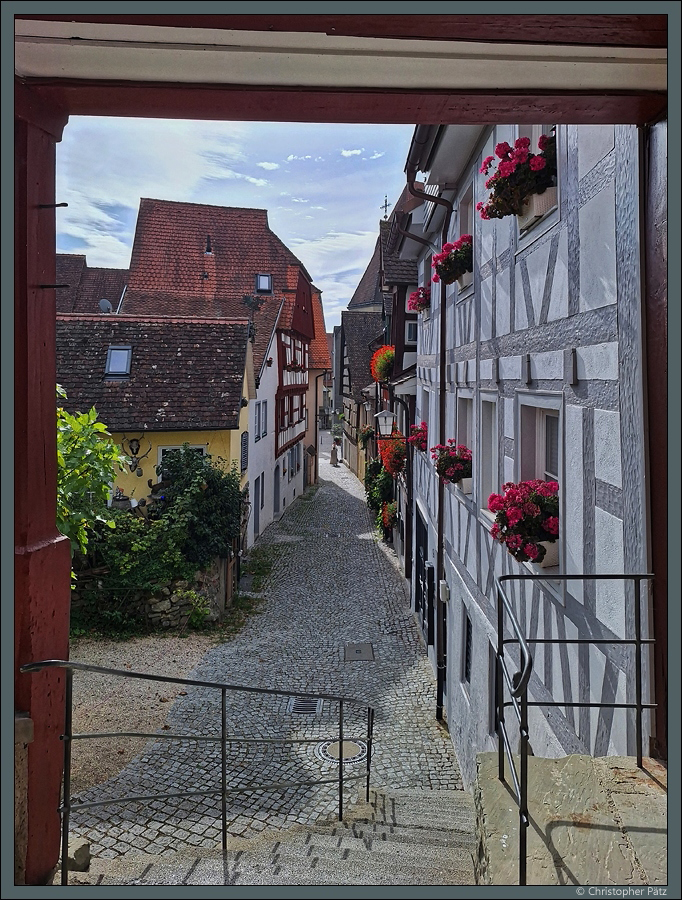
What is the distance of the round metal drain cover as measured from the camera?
839 centimetres

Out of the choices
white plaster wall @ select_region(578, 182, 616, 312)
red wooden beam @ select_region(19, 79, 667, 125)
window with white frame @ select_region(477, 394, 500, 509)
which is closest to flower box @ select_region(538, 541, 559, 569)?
white plaster wall @ select_region(578, 182, 616, 312)

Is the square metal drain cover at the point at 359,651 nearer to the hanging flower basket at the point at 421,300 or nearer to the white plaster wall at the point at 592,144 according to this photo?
the hanging flower basket at the point at 421,300

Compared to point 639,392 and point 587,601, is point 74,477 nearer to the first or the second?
point 587,601

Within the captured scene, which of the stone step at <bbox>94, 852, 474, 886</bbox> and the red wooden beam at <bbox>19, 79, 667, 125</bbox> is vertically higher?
the red wooden beam at <bbox>19, 79, 667, 125</bbox>

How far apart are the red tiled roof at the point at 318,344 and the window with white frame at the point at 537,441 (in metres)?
30.7

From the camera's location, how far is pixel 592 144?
396cm

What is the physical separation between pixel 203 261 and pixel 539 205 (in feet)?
81.1

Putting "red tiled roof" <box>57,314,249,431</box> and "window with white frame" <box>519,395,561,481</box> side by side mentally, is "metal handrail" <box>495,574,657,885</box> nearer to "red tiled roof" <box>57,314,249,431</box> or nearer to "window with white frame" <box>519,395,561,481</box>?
"window with white frame" <box>519,395,561,481</box>

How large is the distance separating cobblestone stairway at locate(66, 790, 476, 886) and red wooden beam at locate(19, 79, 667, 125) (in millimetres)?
3312

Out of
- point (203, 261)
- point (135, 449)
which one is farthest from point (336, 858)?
point (203, 261)

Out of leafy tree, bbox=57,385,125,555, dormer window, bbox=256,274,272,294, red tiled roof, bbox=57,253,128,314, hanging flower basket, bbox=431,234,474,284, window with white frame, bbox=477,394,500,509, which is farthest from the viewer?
red tiled roof, bbox=57,253,128,314

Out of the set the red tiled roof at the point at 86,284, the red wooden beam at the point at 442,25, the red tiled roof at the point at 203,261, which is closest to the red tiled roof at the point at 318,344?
the red tiled roof at the point at 203,261

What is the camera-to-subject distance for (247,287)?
1096 inches

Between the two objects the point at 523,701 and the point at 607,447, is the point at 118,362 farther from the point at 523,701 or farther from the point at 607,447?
the point at 523,701
